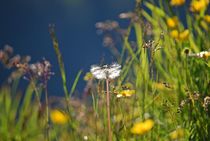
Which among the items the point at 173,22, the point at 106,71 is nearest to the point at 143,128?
the point at 106,71

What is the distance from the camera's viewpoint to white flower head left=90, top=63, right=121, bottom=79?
1375 mm

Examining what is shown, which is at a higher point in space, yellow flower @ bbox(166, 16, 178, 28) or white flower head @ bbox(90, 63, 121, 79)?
yellow flower @ bbox(166, 16, 178, 28)

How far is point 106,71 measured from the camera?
4.60 feet

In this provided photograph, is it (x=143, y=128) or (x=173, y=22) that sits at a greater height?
(x=173, y=22)

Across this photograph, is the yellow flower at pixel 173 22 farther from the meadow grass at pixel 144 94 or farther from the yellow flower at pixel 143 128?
the yellow flower at pixel 143 128

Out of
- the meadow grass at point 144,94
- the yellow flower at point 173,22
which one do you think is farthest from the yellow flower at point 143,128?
the yellow flower at point 173,22

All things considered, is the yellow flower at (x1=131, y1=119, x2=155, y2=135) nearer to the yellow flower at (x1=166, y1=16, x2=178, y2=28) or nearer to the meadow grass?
the meadow grass

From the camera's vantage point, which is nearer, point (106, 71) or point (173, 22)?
point (106, 71)

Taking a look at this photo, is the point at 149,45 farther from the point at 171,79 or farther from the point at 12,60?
the point at 171,79

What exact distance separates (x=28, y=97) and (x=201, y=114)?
1423 millimetres

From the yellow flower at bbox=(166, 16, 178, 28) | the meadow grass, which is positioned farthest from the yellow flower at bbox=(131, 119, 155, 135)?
the yellow flower at bbox=(166, 16, 178, 28)

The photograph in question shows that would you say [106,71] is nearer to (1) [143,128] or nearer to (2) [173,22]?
(1) [143,128]

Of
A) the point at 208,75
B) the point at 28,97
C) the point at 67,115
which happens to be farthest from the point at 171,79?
the point at 28,97

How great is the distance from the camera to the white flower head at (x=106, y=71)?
4.51ft
